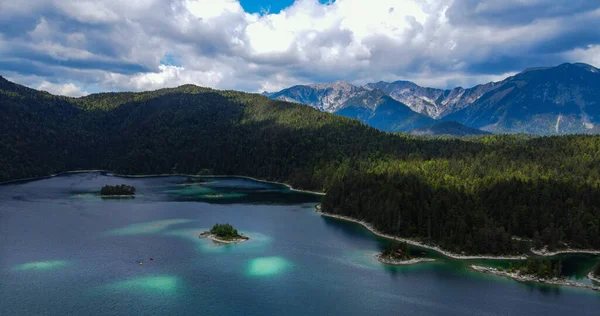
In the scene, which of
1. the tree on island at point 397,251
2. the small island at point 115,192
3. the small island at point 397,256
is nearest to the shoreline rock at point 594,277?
the small island at point 397,256

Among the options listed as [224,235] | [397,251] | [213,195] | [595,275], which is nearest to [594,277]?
[595,275]

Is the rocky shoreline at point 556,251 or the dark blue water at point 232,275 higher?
the rocky shoreline at point 556,251

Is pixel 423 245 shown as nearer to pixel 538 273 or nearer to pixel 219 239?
pixel 538 273

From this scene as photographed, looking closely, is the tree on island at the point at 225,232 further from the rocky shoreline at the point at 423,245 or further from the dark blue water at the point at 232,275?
the rocky shoreline at the point at 423,245

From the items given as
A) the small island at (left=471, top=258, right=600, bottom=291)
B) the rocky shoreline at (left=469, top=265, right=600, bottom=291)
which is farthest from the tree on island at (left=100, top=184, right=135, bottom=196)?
the small island at (left=471, top=258, right=600, bottom=291)

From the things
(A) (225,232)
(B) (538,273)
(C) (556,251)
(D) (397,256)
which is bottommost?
(A) (225,232)

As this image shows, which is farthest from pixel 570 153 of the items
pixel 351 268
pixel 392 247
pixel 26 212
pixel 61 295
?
pixel 26 212

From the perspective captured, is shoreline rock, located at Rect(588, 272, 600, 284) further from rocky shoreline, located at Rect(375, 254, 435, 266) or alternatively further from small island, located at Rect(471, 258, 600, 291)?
rocky shoreline, located at Rect(375, 254, 435, 266)
